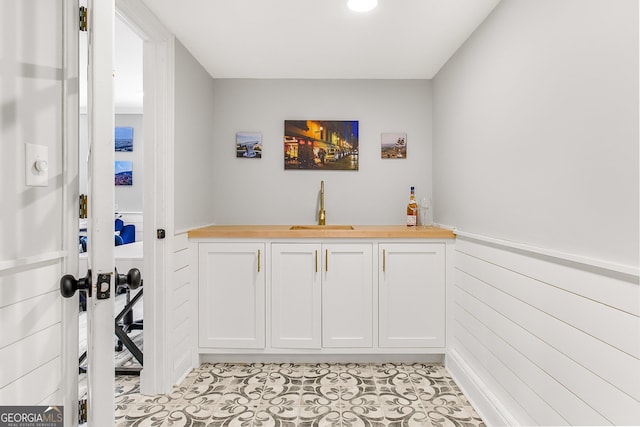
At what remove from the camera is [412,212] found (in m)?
2.86

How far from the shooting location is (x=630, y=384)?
102 cm

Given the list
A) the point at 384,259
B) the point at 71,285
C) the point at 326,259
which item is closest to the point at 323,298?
the point at 326,259

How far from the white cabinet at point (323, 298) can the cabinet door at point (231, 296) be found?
116 mm

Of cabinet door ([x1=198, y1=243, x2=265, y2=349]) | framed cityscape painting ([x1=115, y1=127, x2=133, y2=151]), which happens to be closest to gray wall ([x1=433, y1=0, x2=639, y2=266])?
cabinet door ([x1=198, y1=243, x2=265, y2=349])

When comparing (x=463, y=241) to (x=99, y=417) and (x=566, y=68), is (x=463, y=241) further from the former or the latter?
(x=99, y=417)

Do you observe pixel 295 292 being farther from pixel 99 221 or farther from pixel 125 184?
pixel 125 184

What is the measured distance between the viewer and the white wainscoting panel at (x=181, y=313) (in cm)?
219

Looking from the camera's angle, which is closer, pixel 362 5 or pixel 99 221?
pixel 99 221

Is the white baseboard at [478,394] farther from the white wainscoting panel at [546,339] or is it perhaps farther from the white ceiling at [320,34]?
the white ceiling at [320,34]

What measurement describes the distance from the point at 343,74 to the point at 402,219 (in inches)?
52.5

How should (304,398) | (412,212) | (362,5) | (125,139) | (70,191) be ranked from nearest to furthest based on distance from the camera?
(70,191), (362,5), (304,398), (412,212), (125,139)

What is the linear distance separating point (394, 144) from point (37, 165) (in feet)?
8.17

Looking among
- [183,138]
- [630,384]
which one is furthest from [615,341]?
[183,138]

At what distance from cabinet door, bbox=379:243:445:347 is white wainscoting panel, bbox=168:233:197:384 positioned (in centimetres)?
137
